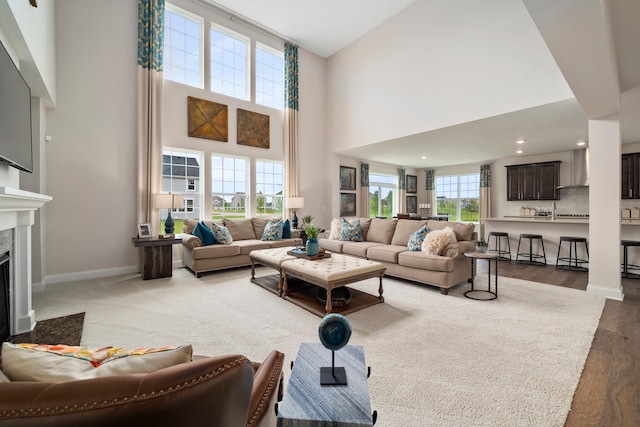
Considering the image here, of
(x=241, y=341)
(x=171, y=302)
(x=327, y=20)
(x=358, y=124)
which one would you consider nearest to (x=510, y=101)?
(x=358, y=124)

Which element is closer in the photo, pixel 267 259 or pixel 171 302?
pixel 171 302

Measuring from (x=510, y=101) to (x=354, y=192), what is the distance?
4.53 metres

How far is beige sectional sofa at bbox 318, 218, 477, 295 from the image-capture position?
12.3 ft

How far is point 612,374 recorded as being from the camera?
1983 mm

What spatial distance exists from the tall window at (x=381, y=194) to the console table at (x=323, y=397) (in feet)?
25.8

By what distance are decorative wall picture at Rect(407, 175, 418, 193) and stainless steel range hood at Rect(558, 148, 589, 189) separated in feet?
13.9

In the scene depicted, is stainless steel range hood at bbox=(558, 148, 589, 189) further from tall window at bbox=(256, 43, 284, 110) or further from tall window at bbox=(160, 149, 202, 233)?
tall window at bbox=(160, 149, 202, 233)

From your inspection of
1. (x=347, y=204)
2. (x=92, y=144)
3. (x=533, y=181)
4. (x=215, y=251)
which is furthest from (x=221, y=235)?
(x=533, y=181)

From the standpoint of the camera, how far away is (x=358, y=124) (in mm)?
6723

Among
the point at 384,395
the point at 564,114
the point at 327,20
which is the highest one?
the point at 327,20

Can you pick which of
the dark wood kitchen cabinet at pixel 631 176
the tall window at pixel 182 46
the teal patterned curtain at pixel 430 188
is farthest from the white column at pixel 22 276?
the teal patterned curtain at pixel 430 188

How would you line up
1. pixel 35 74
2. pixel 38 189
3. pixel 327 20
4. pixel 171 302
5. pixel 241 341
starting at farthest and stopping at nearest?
1. pixel 327 20
2. pixel 38 189
3. pixel 171 302
4. pixel 35 74
5. pixel 241 341

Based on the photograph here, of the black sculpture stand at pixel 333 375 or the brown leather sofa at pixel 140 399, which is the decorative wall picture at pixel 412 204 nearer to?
the black sculpture stand at pixel 333 375

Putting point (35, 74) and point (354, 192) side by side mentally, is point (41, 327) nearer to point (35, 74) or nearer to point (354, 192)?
point (35, 74)
